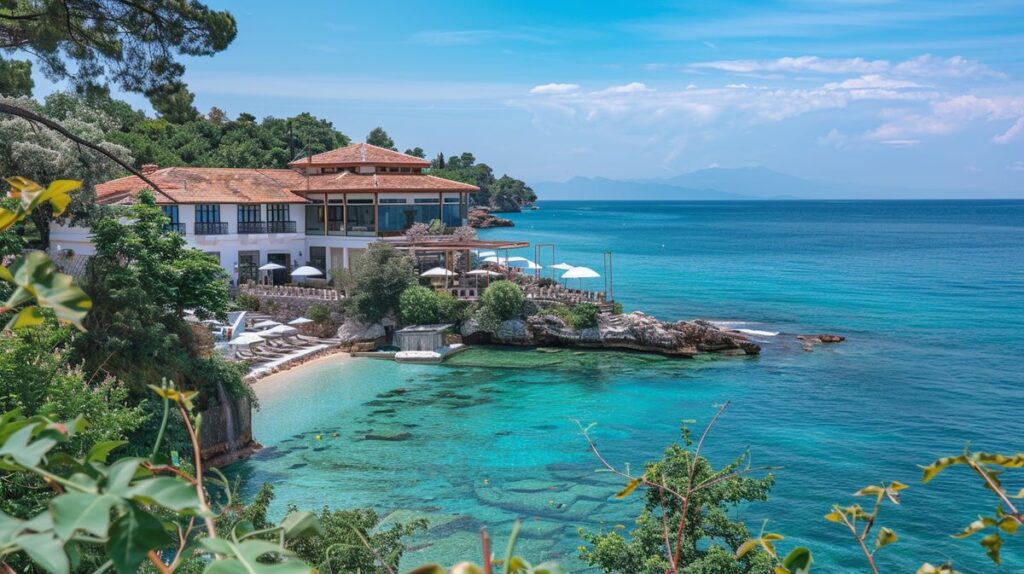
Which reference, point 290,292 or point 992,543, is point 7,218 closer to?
point 992,543

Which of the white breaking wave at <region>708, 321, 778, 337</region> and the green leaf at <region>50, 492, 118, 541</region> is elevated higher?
the green leaf at <region>50, 492, 118, 541</region>

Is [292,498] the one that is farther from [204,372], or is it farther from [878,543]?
[878,543]

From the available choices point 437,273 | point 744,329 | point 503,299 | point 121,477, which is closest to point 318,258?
point 437,273

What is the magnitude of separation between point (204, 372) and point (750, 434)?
14239mm

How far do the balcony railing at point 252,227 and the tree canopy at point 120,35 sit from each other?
24.6m

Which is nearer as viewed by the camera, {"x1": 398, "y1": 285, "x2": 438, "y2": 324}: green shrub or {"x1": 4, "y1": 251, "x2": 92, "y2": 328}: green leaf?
{"x1": 4, "y1": 251, "x2": 92, "y2": 328}: green leaf

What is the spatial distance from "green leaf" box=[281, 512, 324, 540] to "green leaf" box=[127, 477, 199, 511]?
1.20 ft

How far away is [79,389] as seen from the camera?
1209 centimetres

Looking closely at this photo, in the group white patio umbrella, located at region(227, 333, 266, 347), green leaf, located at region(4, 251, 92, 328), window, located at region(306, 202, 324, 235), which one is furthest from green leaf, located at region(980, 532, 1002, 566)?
window, located at region(306, 202, 324, 235)

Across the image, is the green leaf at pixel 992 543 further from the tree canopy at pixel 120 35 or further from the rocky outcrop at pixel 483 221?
the rocky outcrop at pixel 483 221

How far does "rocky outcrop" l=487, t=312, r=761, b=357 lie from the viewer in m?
33.7

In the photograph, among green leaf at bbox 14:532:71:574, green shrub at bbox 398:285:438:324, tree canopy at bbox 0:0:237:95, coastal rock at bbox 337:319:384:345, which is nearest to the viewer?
green leaf at bbox 14:532:71:574

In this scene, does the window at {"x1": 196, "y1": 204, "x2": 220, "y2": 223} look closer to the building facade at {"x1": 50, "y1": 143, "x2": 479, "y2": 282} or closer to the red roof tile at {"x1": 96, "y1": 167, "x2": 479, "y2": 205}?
the building facade at {"x1": 50, "y1": 143, "x2": 479, "y2": 282}

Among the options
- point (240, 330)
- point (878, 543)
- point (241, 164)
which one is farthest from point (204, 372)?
point (241, 164)
